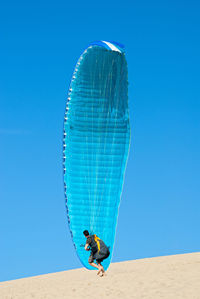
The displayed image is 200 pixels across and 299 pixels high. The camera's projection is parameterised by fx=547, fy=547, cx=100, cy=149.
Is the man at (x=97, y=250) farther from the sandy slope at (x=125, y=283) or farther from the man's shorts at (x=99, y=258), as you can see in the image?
the sandy slope at (x=125, y=283)

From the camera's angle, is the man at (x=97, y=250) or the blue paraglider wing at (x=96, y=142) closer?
the man at (x=97, y=250)

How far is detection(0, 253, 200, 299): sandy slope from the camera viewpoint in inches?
1175

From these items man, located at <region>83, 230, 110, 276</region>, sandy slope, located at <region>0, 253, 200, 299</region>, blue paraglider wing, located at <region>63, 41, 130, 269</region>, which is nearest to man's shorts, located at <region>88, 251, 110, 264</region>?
man, located at <region>83, 230, 110, 276</region>

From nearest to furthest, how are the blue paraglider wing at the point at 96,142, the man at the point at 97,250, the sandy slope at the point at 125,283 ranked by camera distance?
the man at the point at 97,250
the blue paraglider wing at the point at 96,142
the sandy slope at the point at 125,283

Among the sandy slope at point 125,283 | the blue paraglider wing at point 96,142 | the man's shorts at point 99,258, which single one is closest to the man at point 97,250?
the man's shorts at point 99,258

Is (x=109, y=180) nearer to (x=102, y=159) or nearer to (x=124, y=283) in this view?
(x=102, y=159)

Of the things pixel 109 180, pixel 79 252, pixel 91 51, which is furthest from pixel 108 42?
pixel 79 252

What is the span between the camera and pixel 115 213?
1662 centimetres

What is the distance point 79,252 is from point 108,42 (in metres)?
6.01

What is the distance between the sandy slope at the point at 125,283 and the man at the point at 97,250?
551 inches

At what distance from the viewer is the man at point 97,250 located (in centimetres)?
1483

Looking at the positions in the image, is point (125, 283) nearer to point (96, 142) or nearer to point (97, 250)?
point (96, 142)

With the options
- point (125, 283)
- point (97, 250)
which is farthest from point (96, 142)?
point (125, 283)

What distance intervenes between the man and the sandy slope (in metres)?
14.0
